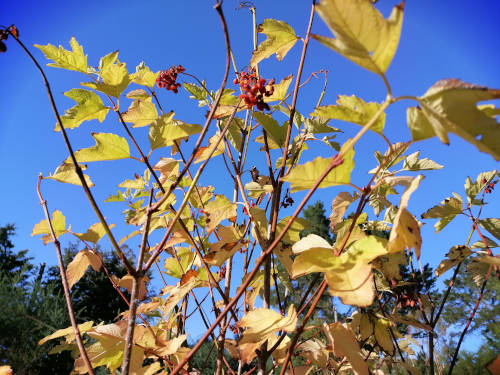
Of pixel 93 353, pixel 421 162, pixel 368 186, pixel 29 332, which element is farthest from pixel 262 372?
pixel 29 332

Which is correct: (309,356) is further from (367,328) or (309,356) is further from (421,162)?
(421,162)

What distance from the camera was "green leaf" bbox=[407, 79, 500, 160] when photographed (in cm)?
51

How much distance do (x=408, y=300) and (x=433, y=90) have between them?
5.40 feet

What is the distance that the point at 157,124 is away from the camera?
98cm

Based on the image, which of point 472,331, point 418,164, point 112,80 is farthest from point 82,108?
point 472,331

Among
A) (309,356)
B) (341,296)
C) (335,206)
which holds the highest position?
(335,206)

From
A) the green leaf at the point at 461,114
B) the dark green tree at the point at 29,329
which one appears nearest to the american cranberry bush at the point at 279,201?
the green leaf at the point at 461,114

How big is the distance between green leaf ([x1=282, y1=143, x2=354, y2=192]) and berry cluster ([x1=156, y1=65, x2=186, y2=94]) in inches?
43.2

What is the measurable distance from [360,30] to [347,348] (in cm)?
86

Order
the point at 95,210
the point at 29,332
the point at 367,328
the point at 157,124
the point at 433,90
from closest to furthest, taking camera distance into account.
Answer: the point at 433,90
the point at 95,210
the point at 157,124
the point at 367,328
the point at 29,332

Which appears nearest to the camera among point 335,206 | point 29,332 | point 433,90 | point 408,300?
point 433,90

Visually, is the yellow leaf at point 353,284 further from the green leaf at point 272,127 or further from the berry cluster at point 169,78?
the berry cluster at point 169,78

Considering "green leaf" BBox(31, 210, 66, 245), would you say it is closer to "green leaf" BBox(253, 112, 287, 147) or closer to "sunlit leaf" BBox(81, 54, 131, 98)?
"sunlit leaf" BBox(81, 54, 131, 98)

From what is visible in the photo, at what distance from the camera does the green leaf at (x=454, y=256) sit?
1381mm
